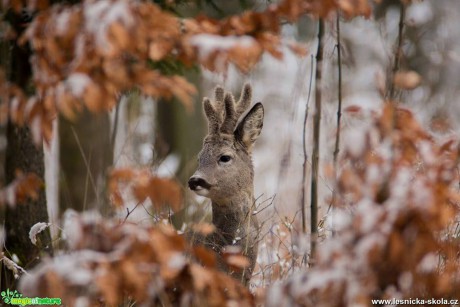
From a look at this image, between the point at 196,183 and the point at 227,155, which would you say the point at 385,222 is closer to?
the point at 196,183

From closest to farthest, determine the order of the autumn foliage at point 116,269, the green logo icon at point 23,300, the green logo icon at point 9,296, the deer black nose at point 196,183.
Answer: the autumn foliage at point 116,269 → the green logo icon at point 23,300 → the green logo icon at point 9,296 → the deer black nose at point 196,183

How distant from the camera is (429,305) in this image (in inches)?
133

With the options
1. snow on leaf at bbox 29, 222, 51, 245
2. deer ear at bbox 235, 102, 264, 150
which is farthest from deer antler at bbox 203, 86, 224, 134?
snow on leaf at bbox 29, 222, 51, 245

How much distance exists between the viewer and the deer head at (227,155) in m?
4.70

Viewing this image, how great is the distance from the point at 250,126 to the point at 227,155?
1.01ft

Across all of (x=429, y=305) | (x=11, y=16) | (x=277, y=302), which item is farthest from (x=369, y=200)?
(x=11, y=16)

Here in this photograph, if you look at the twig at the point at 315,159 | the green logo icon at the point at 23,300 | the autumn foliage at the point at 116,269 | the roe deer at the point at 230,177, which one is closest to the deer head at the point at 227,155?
the roe deer at the point at 230,177

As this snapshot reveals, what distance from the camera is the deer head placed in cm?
470

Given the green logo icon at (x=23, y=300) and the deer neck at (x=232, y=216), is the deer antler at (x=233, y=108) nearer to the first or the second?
the deer neck at (x=232, y=216)

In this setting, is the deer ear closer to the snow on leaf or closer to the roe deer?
the roe deer

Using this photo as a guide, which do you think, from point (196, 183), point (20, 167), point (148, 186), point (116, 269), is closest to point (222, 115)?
point (196, 183)

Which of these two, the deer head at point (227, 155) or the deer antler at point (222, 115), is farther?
the deer antler at point (222, 115)

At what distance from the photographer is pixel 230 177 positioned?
187 inches

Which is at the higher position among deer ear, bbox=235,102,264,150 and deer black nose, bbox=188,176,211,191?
deer ear, bbox=235,102,264,150
